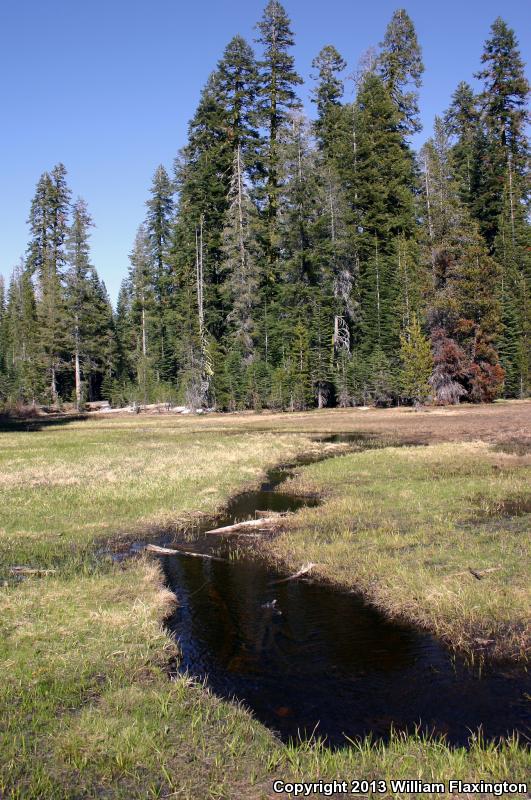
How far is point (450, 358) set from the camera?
181 feet

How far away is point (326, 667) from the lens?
8.09 m

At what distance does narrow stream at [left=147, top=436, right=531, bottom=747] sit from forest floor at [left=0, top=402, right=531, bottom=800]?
45cm

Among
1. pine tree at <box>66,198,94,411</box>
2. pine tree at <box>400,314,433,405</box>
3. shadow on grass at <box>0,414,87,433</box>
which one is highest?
pine tree at <box>66,198,94,411</box>

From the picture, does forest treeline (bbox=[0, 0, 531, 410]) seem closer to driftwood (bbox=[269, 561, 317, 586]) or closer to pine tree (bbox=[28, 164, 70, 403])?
pine tree (bbox=[28, 164, 70, 403])

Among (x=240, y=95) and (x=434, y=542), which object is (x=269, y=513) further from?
(x=240, y=95)

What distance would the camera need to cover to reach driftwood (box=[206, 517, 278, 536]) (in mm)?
15492

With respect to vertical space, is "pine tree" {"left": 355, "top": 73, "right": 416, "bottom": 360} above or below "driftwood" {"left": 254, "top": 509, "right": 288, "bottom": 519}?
above

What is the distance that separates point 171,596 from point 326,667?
3697 mm

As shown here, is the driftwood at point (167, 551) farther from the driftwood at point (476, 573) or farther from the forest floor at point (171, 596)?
the driftwood at point (476, 573)

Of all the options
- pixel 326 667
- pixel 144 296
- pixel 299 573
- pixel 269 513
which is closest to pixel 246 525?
pixel 269 513

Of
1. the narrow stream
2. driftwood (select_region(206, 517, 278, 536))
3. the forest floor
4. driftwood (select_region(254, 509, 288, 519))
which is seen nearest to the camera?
the forest floor

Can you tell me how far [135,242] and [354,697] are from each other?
258ft

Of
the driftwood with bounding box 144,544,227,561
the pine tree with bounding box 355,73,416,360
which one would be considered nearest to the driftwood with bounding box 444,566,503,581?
the driftwood with bounding box 144,544,227,561

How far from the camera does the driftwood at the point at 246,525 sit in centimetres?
1549
